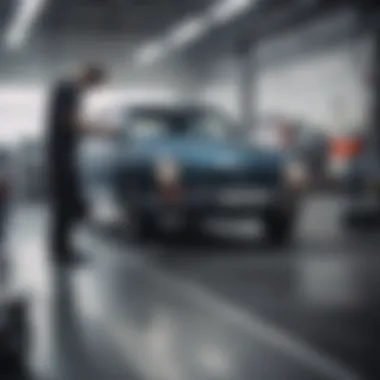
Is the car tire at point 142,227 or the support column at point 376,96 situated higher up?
the support column at point 376,96

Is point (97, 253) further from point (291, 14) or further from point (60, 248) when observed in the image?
point (291, 14)

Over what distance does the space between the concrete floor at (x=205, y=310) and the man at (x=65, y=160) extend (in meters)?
0.23

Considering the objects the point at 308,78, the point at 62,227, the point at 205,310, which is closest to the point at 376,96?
the point at 308,78

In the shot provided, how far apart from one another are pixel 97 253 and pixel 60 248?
478 mm

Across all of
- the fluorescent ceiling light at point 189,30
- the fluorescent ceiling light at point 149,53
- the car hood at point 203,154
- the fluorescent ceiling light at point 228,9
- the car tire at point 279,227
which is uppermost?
the fluorescent ceiling light at point 228,9

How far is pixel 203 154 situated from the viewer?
7648 millimetres

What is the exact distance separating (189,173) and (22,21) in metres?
2.43

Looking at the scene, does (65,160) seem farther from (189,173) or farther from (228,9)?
(228,9)

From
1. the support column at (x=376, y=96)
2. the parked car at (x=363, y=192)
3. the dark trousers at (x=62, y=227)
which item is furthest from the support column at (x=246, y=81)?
the parked car at (x=363, y=192)

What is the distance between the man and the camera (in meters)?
6.57

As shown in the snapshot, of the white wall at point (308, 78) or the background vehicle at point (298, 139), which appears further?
the background vehicle at point (298, 139)

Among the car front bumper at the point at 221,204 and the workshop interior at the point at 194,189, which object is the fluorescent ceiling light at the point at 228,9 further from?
the car front bumper at the point at 221,204

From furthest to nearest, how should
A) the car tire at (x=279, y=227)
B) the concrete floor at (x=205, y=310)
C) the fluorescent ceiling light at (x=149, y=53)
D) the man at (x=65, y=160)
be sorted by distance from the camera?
the car tire at (x=279, y=227) → the man at (x=65, y=160) → the fluorescent ceiling light at (x=149, y=53) → the concrete floor at (x=205, y=310)

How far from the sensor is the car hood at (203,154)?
7.49m
